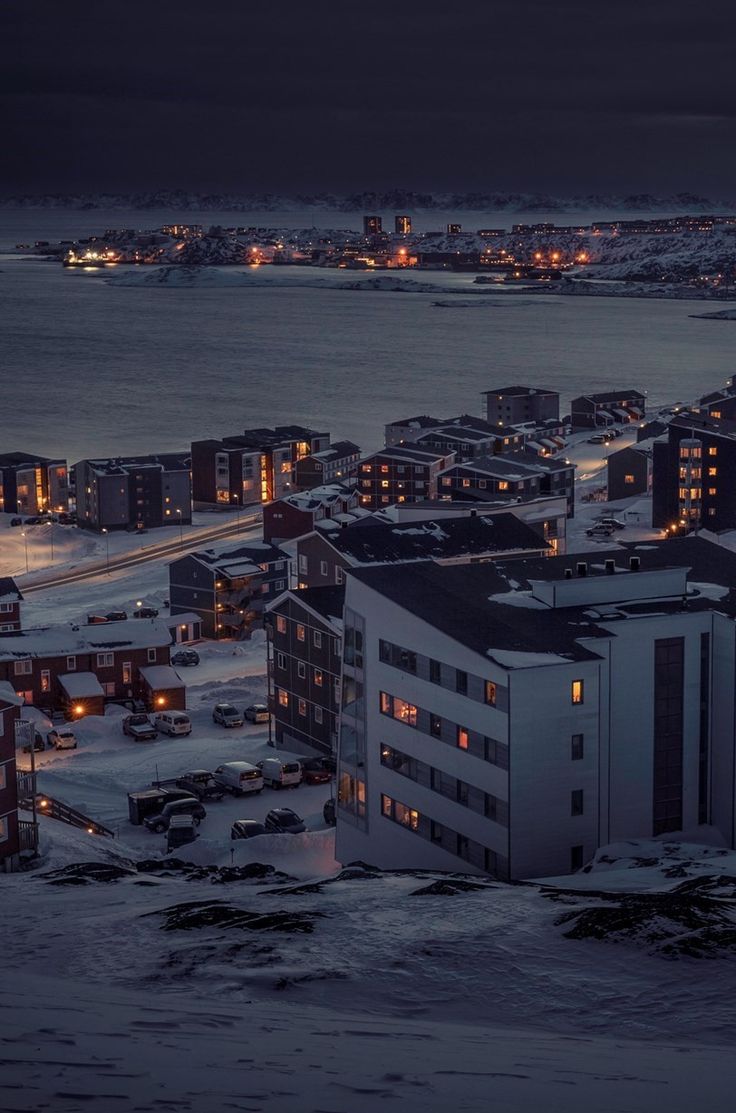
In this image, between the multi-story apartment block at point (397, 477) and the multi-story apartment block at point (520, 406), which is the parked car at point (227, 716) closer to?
the multi-story apartment block at point (397, 477)

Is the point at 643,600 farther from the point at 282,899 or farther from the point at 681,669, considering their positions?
the point at 282,899

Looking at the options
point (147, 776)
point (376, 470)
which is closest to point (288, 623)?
point (147, 776)

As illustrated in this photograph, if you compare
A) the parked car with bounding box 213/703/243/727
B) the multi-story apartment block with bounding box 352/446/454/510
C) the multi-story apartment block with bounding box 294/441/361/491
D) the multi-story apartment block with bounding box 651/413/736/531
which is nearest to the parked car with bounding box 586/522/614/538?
the multi-story apartment block with bounding box 651/413/736/531

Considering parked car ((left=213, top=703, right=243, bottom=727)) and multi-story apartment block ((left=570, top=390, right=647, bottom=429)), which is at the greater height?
multi-story apartment block ((left=570, top=390, right=647, bottom=429))

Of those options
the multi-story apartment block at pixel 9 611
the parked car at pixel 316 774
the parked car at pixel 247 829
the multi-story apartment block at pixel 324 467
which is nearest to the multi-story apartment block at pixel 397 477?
the multi-story apartment block at pixel 324 467

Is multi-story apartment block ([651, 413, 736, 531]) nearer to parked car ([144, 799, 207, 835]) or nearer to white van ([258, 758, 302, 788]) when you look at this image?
white van ([258, 758, 302, 788])
